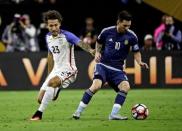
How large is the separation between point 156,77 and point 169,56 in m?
0.84

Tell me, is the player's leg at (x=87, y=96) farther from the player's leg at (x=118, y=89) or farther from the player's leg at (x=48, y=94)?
the player's leg at (x=48, y=94)

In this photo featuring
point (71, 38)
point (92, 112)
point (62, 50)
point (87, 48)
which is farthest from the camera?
point (92, 112)

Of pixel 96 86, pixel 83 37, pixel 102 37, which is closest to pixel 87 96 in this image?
pixel 96 86

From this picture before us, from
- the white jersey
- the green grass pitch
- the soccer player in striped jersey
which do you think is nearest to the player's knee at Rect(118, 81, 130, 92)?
the soccer player in striped jersey

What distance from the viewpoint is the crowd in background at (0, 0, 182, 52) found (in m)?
25.1

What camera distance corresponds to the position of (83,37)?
25.6m

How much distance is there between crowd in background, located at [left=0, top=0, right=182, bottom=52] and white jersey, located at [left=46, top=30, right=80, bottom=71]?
390 inches

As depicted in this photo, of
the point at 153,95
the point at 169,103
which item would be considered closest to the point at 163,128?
the point at 169,103

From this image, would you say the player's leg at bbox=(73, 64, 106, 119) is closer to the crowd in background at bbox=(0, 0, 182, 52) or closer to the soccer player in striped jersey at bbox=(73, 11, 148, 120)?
the soccer player in striped jersey at bbox=(73, 11, 148, 120)

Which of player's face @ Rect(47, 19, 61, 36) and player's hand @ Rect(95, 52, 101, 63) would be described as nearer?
player's face @ Rect(47, 19, 61, 36)

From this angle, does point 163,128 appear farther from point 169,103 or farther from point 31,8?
point 31,8

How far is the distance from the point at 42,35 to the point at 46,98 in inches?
475

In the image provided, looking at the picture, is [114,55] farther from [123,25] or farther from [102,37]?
[123,25]

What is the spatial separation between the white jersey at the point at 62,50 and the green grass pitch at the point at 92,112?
108 cm
